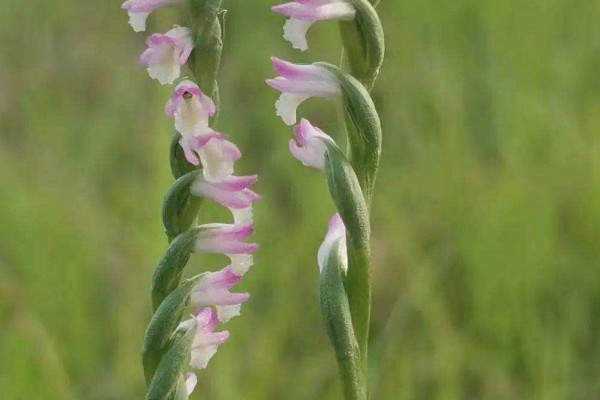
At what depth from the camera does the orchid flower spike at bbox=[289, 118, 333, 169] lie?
1132mm

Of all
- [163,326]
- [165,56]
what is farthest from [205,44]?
[163,326]

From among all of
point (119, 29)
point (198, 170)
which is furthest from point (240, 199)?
point (119, 29)

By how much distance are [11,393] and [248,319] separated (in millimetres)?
392

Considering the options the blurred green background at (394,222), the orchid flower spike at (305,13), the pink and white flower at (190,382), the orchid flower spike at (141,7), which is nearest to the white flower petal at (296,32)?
the orchid flower spike at (305,13)

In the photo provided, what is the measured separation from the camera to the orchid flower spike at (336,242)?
113cm

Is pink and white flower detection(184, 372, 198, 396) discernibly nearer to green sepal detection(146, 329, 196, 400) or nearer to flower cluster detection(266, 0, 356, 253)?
green sepal detection(146, 329, 196, 400)

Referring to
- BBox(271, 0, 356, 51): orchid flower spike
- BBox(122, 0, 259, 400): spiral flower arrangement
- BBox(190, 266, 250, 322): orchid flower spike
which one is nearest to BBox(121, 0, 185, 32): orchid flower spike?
BBox(122, 0, 259, 400): spiral flower arrangement

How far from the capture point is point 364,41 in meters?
1.14

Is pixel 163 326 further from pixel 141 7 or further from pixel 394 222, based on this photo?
pixel 394 222

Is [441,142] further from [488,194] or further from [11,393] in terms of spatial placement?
[11,393]

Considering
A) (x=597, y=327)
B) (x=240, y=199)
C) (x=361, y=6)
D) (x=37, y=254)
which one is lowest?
(x=597, y=327)

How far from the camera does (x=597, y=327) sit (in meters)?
1.82

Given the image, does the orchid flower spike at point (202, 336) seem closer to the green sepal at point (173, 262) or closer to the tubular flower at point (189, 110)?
the green sepal at point (173, 262)

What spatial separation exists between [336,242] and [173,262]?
15cm
